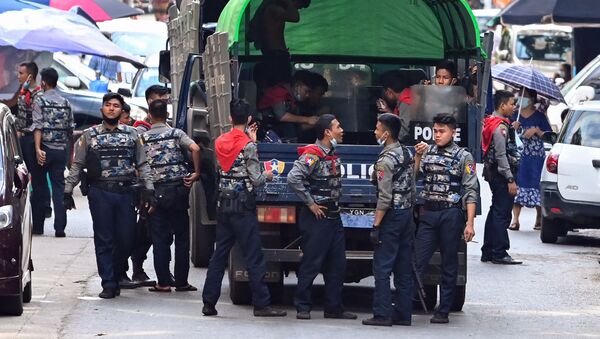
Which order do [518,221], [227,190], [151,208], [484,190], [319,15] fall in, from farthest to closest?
[484,190] → [518,221] → [319,15] → [151,208] → [227,190]

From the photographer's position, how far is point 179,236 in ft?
43.5

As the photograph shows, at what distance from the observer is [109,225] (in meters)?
12.8

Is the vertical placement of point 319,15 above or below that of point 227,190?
above

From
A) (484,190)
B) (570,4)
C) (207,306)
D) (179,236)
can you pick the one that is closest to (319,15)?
(179,236)

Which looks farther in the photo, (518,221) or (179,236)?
(518,221)

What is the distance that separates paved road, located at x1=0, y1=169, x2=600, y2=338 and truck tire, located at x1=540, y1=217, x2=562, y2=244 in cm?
141

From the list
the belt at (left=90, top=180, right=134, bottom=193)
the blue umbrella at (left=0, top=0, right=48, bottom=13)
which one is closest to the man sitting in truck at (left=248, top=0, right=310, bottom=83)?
the belt at (left=90, top=180, right=134, bottom=193)

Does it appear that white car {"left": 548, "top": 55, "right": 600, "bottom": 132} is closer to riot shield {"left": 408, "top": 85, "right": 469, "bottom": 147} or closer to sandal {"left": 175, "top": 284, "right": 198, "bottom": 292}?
riot shield {"left": 408, "top": 85, "right": 469, "bottom": 147}

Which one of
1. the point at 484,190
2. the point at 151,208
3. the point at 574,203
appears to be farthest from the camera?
the point at 484,190

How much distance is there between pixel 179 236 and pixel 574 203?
620 cm

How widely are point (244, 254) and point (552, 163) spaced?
23.5 ft

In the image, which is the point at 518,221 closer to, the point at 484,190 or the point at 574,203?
the point at 574,203

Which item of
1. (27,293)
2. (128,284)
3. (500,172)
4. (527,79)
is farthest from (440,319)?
(527,79)

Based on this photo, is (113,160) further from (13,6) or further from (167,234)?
(13,6)
